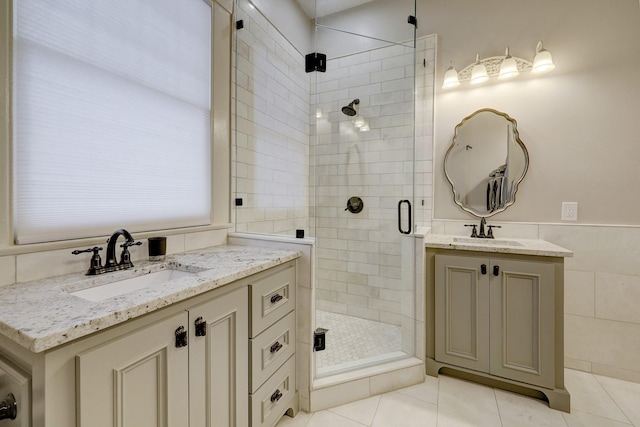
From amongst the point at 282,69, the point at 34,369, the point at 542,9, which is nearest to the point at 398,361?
the point at 34,369

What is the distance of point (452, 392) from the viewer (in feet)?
5.94

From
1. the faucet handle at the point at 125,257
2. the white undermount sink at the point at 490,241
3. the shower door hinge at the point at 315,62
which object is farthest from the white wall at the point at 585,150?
the faucet handle at the point at 125,257

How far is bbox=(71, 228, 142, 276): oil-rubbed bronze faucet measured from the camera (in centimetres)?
111

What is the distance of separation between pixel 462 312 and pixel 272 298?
1301 millimetres

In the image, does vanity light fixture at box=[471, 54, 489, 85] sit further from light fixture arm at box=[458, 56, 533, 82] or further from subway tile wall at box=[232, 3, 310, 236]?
subway tile wall at box=[232, 3, 310, 236]

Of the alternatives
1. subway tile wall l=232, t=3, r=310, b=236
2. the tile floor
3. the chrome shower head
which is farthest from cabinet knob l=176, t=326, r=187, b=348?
the chrome shower head

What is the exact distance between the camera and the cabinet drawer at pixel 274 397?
129 centimetres

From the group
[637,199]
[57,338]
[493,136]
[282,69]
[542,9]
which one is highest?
[542,9]

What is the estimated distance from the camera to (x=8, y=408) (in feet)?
2.30

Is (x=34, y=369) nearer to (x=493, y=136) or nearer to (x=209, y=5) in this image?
(x=209, y=5)

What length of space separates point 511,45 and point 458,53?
14.4 inches

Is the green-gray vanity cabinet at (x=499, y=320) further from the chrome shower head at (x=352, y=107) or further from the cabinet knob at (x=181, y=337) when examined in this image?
the cabinet knob at (x=181, y=337)

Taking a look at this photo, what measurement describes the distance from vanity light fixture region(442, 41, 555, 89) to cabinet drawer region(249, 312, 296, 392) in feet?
7.21

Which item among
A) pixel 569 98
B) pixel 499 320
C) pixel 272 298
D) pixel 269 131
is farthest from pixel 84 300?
pixel 569 98
